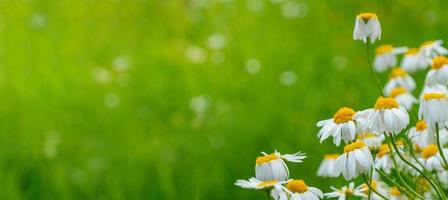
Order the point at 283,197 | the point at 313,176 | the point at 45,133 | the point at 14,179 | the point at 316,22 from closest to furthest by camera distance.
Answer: the point at 283,197 → the point at 313,176 → the point at 14,179 → the point at 45,133 → the point at 316,22

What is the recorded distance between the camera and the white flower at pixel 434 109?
1.44 metres

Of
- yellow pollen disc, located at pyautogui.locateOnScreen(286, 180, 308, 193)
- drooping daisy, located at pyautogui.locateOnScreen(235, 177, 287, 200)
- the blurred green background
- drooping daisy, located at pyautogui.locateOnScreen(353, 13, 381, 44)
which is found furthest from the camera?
the blurred green background

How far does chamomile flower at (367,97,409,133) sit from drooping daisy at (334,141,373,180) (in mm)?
49

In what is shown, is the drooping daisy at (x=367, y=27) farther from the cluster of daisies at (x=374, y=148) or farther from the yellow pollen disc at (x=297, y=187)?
the yellow pollen disc at (x=297, y=187)

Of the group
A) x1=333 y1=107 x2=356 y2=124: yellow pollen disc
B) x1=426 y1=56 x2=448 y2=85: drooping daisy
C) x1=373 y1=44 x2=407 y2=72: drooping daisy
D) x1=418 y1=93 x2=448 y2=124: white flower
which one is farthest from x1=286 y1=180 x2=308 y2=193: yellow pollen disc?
x1=373 y1=44 x2=407 y2=72: drooping daisy

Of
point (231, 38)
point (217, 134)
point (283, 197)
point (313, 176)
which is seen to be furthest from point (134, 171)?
point (283, 197)

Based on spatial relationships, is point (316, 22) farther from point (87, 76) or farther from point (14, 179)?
point (14, 179)

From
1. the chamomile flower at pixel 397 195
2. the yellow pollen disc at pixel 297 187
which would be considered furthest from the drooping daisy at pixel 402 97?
the yellow pollen disc at pixel 297 187

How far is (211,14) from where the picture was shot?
5770 millimetres

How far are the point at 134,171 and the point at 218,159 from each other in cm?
39

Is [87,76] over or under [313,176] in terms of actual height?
over

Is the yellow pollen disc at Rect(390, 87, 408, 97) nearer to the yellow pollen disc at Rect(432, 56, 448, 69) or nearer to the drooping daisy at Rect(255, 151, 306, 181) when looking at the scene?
the yellow pollen disc at Rect(432, 56, 448, 69)

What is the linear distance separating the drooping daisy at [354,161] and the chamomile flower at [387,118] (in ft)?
0.16

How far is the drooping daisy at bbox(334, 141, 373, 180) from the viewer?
1411 mm
